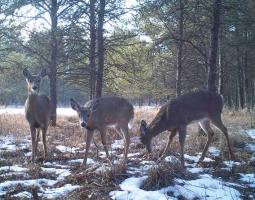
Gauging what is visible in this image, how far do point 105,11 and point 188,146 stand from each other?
6373 mm

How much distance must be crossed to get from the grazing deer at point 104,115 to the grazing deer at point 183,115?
683mm

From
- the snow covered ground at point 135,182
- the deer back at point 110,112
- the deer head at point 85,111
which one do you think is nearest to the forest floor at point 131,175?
the snow covered ground at point 135,182

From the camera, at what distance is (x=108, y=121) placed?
10234 millimetres

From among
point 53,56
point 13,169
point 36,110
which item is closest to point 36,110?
point 36,110

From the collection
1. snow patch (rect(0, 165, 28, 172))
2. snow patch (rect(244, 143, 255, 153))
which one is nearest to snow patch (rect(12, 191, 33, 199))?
snow patch (rect(0, 165, 28, 172))

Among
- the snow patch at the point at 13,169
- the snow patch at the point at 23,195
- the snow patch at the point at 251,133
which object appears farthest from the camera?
the snow patch at the point at 251,133

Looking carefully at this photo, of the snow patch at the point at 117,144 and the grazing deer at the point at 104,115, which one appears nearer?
the grazing deer at the point at 104,115

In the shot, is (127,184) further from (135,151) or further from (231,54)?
(231,54)

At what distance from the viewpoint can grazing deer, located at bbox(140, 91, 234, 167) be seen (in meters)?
9.80

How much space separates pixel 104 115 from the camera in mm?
10164

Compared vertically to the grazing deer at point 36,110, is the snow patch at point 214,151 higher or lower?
lower

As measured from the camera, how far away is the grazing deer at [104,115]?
9703mm

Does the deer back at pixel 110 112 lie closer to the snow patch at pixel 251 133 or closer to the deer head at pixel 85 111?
the deer head at pixel 85 111

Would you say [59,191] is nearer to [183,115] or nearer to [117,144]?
[183,115]
